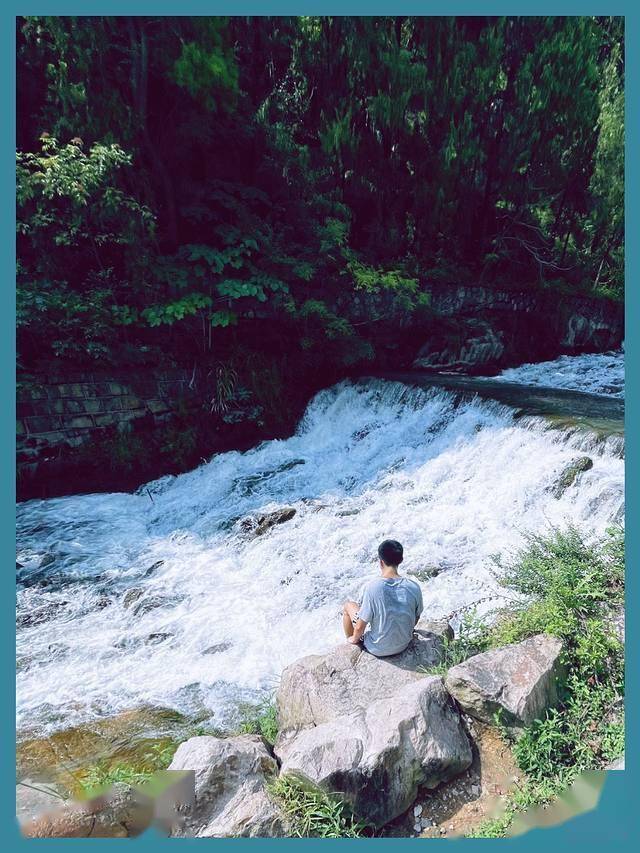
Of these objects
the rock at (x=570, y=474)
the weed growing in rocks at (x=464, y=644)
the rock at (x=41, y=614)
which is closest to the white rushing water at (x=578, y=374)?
the rock at (x=570, y=474)

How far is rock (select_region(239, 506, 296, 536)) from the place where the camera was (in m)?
6.41

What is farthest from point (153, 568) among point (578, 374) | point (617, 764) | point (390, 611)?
point (578, 374)

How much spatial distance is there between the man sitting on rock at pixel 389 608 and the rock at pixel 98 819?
5.54 feet

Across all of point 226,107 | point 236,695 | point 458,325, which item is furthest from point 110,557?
point 458,325

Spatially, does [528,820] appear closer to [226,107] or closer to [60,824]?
[60,824]

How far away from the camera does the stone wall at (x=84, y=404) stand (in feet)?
23.2

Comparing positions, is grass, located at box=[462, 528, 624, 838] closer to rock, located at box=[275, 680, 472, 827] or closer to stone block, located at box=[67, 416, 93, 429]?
rock, located at box=[275, 680, 472, 827]

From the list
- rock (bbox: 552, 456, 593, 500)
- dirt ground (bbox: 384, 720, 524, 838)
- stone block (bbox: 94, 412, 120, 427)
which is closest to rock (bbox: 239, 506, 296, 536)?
stone block (bbox: 94, 412, 120, 427)

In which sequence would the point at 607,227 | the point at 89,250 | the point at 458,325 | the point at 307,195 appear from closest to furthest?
the point at 89,250
the point at 307,195
the point at 458,325
the point at 607,227

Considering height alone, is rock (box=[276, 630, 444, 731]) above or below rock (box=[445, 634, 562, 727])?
below

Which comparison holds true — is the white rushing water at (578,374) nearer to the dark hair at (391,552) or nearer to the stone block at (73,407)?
the dark hair at (391,552)

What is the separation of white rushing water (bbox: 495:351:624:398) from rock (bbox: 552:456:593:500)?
171 inches

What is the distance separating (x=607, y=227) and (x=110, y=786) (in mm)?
17109

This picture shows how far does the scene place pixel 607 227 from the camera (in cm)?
1391
